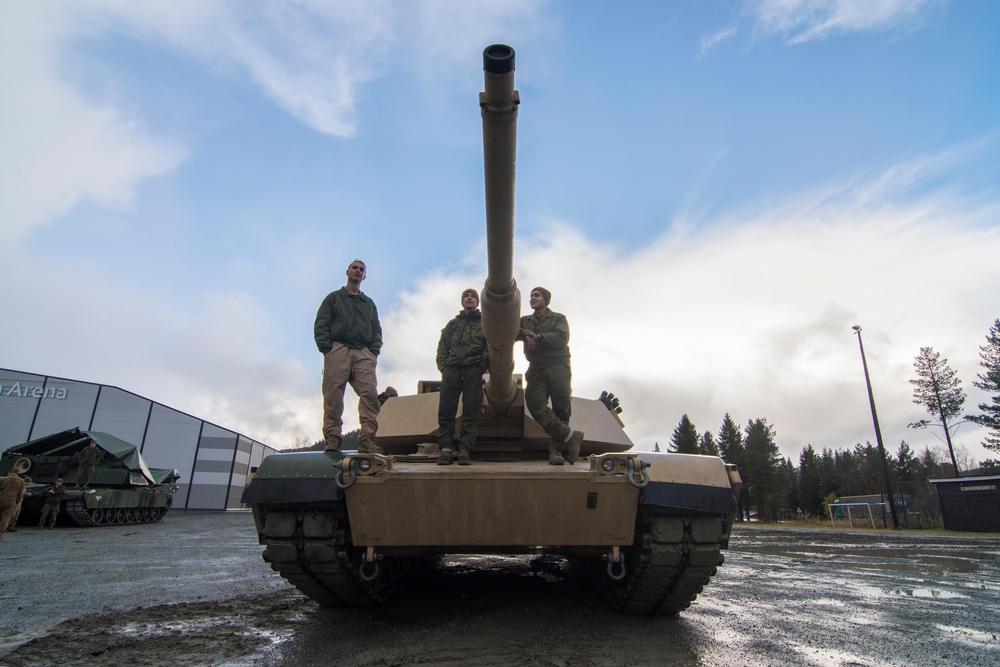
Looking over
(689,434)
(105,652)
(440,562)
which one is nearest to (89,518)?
(440,562)

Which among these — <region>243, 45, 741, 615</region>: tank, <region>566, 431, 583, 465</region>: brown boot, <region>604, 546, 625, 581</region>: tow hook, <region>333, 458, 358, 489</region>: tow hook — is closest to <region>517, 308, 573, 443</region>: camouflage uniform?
<region>566, 431, 583, 465</region>: brown boot

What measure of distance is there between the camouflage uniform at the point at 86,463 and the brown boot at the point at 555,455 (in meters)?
16.7

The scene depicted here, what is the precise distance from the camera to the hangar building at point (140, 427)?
29719 mm

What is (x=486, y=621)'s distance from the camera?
4484mm

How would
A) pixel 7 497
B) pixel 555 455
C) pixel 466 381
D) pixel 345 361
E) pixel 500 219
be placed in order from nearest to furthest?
pixel 500 219 < pixel 555 455 < pixel 466 381 < pixel 345 361 < pixel 7 497

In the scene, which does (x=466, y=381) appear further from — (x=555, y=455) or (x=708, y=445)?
(x=708, y=445)

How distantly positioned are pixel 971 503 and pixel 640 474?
21.9m

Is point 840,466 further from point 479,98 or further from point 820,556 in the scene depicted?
point 479,98

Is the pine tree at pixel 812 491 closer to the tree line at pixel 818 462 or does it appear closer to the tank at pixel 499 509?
the tree line at pixel 818 462

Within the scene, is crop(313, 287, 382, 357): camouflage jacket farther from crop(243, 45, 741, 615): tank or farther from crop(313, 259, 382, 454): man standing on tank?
crop(243, 45, 741, 615): tank

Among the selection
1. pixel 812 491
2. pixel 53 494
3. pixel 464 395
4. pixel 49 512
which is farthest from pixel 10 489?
pixel 812 491

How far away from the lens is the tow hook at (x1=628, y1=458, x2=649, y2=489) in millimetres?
4020

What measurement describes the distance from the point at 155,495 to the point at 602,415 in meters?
19.1

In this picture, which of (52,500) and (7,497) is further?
(52,500)
